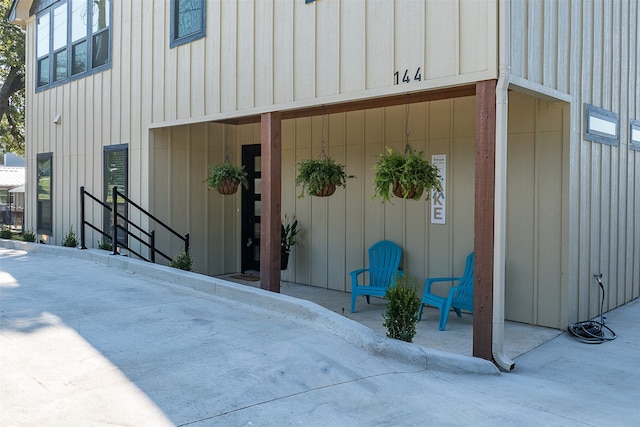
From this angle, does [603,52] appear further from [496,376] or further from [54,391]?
[54,391]

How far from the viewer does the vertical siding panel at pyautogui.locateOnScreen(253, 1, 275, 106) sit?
258 inches

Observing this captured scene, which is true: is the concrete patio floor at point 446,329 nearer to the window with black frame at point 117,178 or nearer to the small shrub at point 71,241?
the window with black frame at point 117,178

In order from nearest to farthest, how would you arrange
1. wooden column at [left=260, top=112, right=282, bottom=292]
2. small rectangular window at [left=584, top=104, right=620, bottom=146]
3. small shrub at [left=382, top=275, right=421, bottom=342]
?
small shrub at [left=382, top=275, right=421, bottom=342] → small rectangular window at [left=584, top=104, right=620, bottom=146] → wooden column at [left=260, top=112, right=282, bottom=292]

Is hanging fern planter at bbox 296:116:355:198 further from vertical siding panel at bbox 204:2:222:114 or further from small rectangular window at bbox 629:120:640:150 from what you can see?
small rectangular window at bbox 629:120:640:150

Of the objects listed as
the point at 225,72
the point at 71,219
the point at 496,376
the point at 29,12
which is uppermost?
the point at 29,12

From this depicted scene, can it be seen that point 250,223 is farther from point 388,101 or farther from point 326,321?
point 326,321

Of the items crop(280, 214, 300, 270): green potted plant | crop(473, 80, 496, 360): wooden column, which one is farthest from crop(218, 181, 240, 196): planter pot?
crop(473, 80, 496, 360): wooden column

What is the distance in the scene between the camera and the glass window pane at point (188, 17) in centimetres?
778

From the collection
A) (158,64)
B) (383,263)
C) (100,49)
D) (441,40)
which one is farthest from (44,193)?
(441,40)

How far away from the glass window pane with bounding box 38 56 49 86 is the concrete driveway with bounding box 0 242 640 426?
661cm

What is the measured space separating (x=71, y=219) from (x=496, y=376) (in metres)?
8.82

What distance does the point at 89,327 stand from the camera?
192 inches

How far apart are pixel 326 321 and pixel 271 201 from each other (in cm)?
193

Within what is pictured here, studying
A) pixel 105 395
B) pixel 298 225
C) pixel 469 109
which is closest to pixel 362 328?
pixel 105 395
